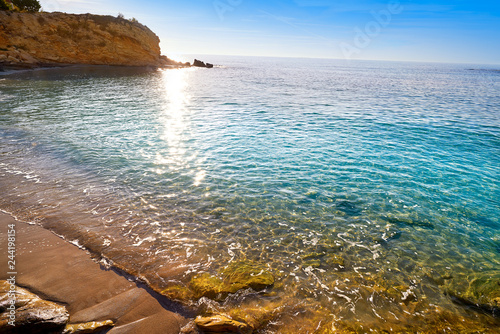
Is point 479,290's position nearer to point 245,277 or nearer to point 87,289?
point 245,277

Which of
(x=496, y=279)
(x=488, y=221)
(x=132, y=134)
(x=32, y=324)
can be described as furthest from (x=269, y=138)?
(x=32, y=324)

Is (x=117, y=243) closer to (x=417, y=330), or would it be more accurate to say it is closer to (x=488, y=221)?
Answer: (x=417, y=330)

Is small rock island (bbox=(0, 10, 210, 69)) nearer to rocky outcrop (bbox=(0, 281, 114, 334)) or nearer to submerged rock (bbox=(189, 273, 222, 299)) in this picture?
rocky outcrop (bbox=(0, 281, 114, 334))

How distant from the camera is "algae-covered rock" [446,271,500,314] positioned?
6.94 meters

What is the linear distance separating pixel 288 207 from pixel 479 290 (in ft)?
21.9

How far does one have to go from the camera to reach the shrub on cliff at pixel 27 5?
71694mm

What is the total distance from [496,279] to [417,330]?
4036mm

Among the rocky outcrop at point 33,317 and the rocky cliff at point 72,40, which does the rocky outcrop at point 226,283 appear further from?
the rocky cliff at point 72,40

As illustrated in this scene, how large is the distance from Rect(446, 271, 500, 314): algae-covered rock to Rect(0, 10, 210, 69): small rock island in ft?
270


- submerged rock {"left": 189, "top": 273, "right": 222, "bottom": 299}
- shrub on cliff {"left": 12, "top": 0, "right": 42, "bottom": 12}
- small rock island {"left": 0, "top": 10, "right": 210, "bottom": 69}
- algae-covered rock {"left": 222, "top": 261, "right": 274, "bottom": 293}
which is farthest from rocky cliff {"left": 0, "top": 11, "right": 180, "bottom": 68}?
algae-covered rock {"left": 222, "top": 261, "right": 274, "bottom": 293}

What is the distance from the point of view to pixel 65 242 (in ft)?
27.1

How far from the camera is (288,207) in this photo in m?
11.1

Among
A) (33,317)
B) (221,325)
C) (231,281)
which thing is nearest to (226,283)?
(231,281)

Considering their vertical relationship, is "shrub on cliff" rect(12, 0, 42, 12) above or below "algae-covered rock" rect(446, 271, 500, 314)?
above
